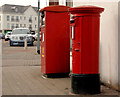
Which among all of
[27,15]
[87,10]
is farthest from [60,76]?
[27,15]

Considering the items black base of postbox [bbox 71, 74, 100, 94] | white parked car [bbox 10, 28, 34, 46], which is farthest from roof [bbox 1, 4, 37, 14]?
black base of postbox [bbox 71, 74, 100, 94]

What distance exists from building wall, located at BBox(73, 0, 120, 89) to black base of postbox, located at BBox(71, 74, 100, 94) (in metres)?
0.59

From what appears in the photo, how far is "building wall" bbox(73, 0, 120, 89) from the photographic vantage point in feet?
22.1

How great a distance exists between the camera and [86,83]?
20.7 feet

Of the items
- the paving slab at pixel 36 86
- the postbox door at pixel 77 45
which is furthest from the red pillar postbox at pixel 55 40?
the postbox door at pixel 77 45

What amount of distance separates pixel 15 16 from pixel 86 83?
286 ft

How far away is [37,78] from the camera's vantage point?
8938 mm

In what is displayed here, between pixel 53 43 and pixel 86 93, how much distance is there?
2732 mm

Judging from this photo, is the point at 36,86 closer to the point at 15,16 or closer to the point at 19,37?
the point at 19,37

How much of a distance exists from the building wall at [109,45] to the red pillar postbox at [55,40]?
4.85 ft

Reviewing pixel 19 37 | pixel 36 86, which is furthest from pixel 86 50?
pixel 19 37

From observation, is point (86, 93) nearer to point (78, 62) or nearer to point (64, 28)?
point (78, 62)

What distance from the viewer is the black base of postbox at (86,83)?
633 centimetres

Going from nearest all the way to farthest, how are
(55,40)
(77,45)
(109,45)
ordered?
Answer: (77,45) → (109,45) → (55,40)
